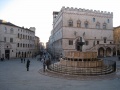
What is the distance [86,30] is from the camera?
45.0 metres

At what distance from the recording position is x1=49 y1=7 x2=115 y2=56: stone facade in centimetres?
4281

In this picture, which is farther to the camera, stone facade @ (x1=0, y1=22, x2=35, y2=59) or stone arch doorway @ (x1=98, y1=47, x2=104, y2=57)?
stone arch doorway @ (x1=98, y1=47, x2=104, y2=57)

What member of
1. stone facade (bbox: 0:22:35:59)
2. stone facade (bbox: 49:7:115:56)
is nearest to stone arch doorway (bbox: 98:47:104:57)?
stone facade (bbox: 49:7:115:56)

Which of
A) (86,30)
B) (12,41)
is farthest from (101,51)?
(12,41)

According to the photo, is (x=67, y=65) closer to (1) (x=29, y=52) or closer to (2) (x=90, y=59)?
(2) (x=90, y=59)

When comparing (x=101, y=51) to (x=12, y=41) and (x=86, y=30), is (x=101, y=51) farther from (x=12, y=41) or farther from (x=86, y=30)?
(x=12, y=41)

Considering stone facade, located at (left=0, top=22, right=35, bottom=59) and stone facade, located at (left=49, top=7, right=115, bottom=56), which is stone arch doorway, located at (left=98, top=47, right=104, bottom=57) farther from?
stone facade, located at (left=0, top=22, right=35, bottom=59)

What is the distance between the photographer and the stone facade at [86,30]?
42.8 m

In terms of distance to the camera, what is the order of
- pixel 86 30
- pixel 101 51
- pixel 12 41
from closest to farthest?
pixel 86 30 < pixel 101 51 < pixel 12 41

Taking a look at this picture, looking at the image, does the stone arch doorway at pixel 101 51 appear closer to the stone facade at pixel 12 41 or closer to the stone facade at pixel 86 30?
the stone facade at pixel 86 30

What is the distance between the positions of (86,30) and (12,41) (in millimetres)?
24562

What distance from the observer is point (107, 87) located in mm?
12297

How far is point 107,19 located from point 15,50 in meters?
32.5

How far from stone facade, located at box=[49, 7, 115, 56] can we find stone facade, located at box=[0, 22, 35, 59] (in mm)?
15895
